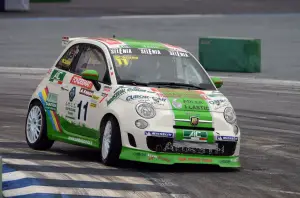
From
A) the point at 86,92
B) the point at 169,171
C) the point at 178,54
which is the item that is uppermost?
the point at 178,54

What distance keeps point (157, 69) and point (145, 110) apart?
3.82 ft

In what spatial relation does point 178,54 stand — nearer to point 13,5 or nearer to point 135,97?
point 135,97

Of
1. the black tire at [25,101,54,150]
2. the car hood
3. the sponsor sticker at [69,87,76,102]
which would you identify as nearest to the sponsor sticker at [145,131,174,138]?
the car hood

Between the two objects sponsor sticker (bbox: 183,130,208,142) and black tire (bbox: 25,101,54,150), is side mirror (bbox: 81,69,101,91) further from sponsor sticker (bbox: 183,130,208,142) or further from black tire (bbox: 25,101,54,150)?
sponsor sticker (bbox: 183,130,208,142)

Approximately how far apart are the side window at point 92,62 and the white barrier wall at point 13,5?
35258mm

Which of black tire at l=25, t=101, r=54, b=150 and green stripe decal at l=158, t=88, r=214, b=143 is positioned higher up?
green stripe decal at l=158, t=88, r=214, b=143

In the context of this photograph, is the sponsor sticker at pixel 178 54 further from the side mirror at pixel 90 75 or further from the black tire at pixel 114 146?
the black tire at pixel 114 146

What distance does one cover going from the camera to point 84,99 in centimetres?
1305

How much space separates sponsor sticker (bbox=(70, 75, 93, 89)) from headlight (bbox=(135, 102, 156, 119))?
1.13 meters

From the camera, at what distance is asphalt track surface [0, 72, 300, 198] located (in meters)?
10.8

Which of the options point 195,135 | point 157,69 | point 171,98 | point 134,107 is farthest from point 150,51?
point 195,135

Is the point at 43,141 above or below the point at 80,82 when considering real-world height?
below

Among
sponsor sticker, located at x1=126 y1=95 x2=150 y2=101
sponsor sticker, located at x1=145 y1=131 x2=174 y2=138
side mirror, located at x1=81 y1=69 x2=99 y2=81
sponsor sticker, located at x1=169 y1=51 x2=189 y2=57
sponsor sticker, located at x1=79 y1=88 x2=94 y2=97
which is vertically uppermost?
sponsor sticker, located at x1=169 y1=51 x2=189 y2=57

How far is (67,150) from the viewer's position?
552 inches
